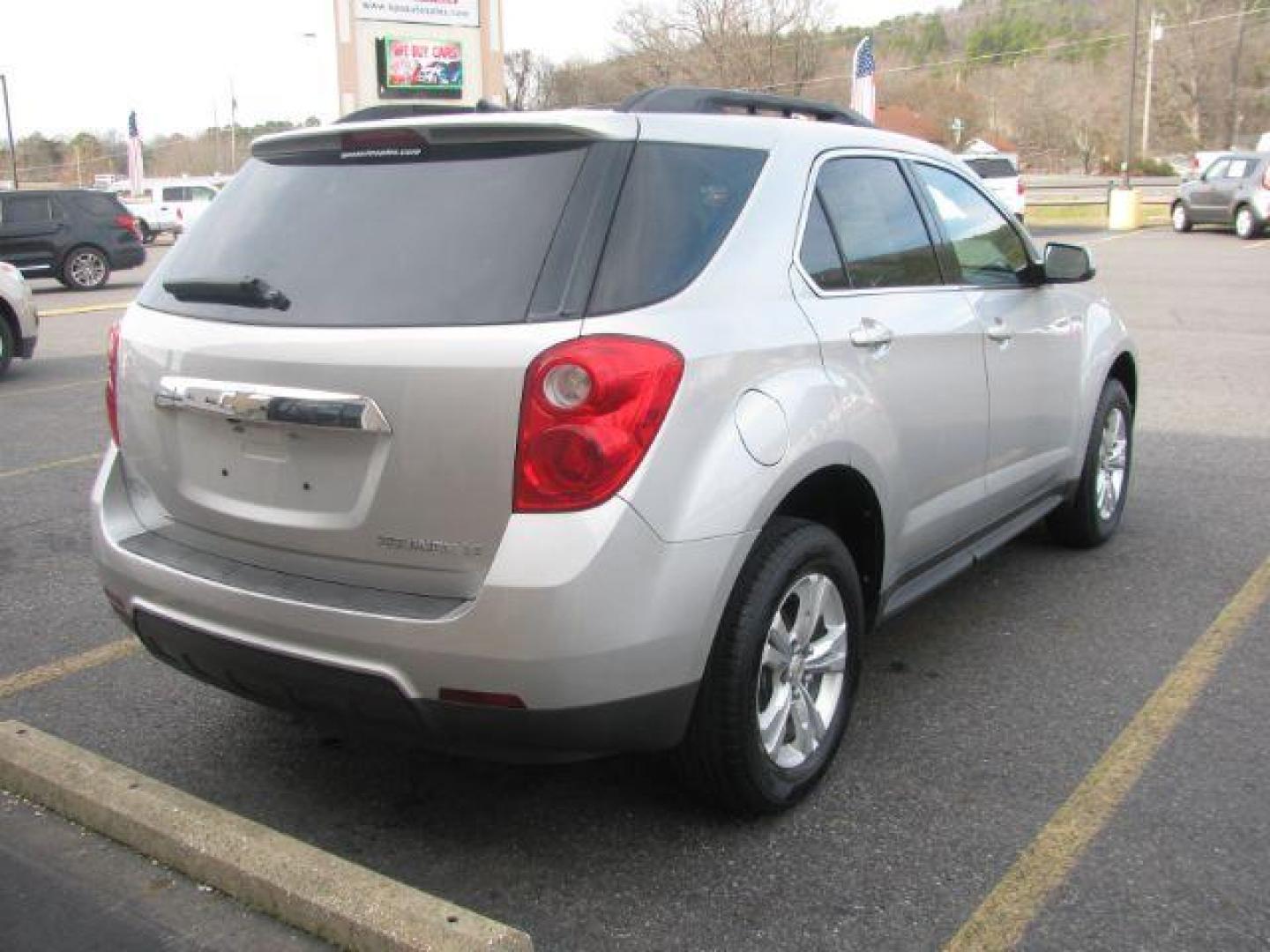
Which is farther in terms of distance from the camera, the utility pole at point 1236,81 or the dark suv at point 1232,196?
the utility pole at point 1236,81

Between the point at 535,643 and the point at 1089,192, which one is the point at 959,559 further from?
the point at 1089,192

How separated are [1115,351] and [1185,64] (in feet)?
330

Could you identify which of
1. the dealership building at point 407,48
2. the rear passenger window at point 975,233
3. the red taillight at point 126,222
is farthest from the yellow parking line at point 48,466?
the dealership building at point 407,48

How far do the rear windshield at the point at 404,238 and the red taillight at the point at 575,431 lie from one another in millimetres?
169

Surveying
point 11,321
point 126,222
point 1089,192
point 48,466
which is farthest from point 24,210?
point 1089,192

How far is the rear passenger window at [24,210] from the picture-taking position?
19.8m

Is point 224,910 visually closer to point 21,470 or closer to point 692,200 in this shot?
point 692,200

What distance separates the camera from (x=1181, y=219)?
89.1 ft

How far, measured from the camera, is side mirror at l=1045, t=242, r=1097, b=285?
4543 millimetres

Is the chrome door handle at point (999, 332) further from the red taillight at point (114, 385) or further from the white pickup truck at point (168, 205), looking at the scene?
the white pickup truck at point (168, 205)

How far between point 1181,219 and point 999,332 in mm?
25976

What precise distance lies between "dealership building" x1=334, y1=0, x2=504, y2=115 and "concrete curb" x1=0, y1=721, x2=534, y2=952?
68.8 ft

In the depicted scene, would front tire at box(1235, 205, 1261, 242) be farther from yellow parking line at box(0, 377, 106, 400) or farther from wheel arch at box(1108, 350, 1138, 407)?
yellow parking line at box(0, 377, 106, 400)

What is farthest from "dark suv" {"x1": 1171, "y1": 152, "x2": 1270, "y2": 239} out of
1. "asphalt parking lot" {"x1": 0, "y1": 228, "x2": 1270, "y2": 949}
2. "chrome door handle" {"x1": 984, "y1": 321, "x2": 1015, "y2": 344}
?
"chrome door handle" {"x1": 984, "y1": 321, "x2": 1015, "y2": 344}
